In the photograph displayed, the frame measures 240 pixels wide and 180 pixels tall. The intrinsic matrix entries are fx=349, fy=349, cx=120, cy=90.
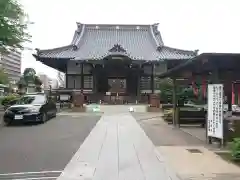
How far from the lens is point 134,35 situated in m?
45.9

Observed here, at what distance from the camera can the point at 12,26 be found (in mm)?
17516

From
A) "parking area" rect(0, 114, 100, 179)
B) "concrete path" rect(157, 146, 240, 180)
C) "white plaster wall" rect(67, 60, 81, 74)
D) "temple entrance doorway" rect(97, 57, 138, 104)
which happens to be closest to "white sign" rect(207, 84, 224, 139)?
"concrete path" rect(157, 146, 240, 180)

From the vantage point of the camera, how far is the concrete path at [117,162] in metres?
7.03

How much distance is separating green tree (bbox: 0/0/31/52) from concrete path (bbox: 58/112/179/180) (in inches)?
291

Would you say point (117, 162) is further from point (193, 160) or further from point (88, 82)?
point (88, 82)

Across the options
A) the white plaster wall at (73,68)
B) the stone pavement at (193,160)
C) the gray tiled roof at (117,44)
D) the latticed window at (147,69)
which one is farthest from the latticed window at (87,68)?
the stone pavement at (193,160)

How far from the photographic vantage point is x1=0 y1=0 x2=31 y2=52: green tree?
15.7 meters

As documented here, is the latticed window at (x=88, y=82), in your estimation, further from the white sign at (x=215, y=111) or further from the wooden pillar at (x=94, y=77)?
the white sign at (x=215, y=111)

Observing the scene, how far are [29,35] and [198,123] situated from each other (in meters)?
10.6

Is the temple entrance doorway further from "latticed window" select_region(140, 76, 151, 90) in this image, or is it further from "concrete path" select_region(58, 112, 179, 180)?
"concrete path" select_region(58, 112, 179, 180)

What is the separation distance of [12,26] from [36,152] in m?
9.77

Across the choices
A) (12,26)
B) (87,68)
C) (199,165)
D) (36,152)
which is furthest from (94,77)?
(199,165)

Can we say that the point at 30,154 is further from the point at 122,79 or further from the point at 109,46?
the point at 109,46

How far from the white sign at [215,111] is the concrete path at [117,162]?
6.51ft
